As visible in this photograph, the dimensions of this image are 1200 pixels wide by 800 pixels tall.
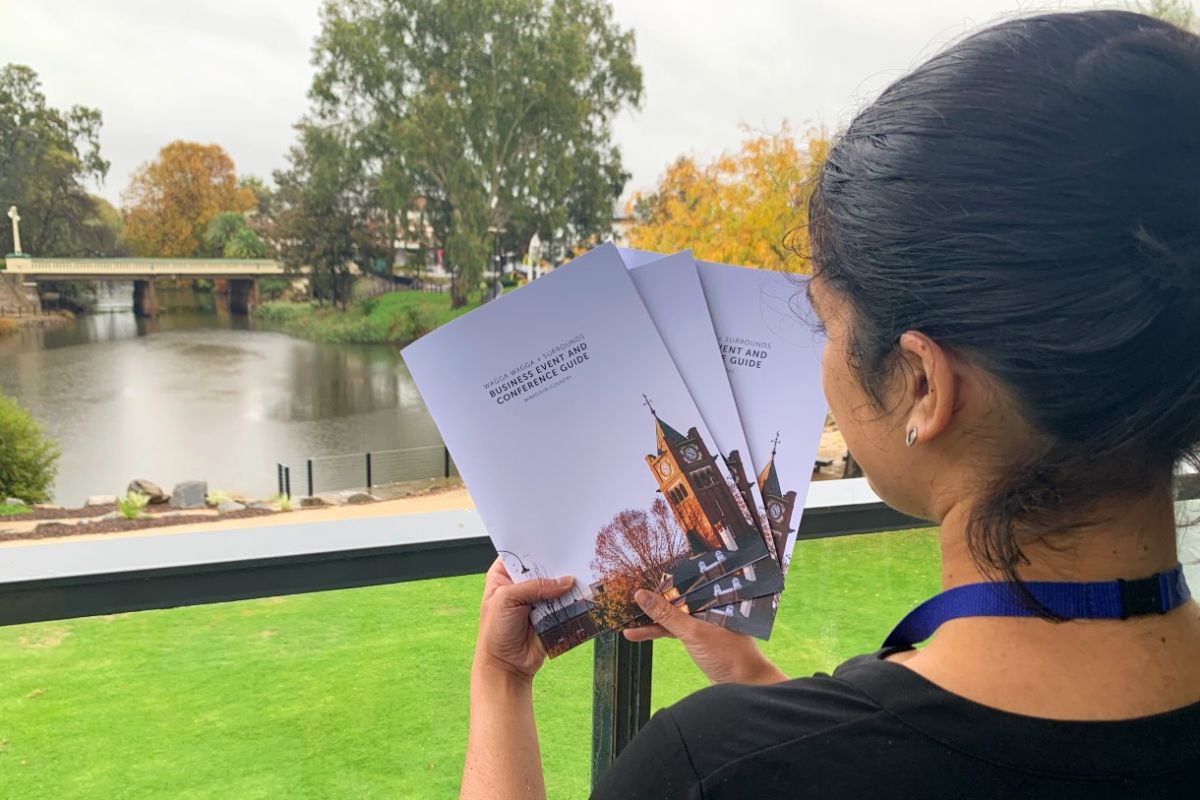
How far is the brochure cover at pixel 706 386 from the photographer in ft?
2.19

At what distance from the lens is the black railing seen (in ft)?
2.84

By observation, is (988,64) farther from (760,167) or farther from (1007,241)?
(760,167)

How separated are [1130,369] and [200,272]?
15.8 ft

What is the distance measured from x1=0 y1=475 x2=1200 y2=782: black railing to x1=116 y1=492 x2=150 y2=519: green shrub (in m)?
4.39

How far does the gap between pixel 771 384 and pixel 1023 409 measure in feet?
0.96

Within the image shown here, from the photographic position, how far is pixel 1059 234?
38cm

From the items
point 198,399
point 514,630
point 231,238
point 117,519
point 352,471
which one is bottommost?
point 352,471

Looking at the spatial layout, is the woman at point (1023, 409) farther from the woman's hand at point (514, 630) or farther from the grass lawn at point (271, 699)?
Result: the grass lawn at point (271, 699)

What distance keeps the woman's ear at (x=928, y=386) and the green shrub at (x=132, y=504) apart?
16.9ft

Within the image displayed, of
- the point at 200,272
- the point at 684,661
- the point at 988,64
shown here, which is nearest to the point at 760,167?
the point at 200,272

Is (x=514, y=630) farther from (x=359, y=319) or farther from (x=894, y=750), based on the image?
(x=359, y=319)

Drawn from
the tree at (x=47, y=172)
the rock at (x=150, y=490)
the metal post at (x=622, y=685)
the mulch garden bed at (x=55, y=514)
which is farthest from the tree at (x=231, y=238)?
the metal post at (x=622, y=685)

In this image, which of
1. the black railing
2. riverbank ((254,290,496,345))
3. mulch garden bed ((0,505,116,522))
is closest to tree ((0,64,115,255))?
riverbank ((254,290,496,345))

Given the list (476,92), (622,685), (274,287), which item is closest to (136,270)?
(274,287)
